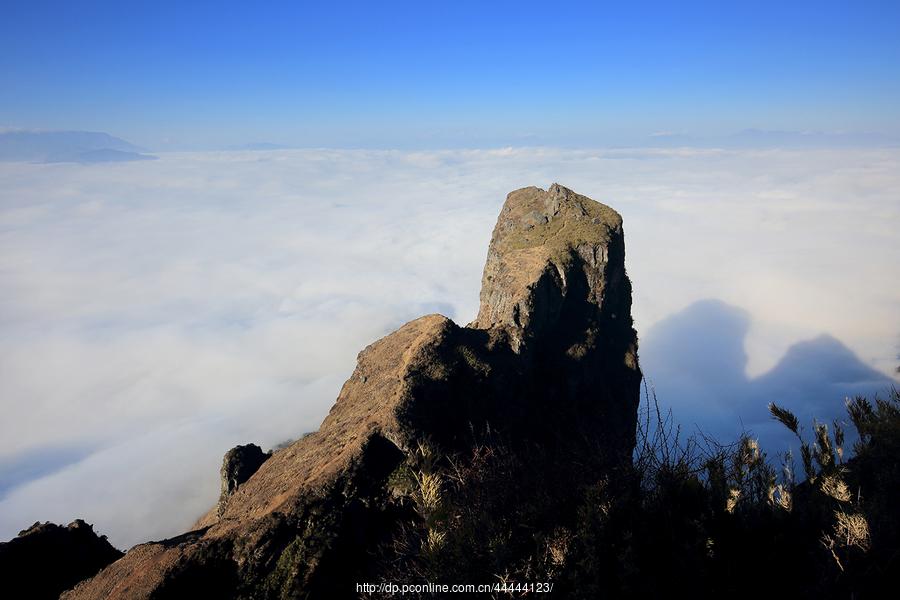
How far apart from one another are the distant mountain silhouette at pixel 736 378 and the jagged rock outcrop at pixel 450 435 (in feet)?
219

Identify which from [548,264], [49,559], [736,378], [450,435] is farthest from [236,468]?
[736,378]

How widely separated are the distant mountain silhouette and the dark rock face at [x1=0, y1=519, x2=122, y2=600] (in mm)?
90112

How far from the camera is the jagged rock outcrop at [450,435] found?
12.9 m

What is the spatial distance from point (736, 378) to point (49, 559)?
469 feet

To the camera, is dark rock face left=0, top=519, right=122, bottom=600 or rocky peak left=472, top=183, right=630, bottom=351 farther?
rocky peak left=472, top=183, right=630, bottom=351

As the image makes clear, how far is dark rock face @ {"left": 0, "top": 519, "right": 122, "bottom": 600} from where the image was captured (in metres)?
17.2

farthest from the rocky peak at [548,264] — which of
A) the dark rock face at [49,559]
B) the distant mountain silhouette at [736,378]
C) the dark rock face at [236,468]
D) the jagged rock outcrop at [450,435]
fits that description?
the distant mountain silhouette at [736,378]

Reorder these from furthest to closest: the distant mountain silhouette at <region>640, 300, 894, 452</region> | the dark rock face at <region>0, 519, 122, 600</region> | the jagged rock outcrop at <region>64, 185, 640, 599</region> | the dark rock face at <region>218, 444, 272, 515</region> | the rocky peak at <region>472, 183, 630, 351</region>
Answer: the distant mountain silhouette at <region>640, 300, 894, 452</region> → the rocky peak at <region>472, 183, 630, 351</region> → the dark rock face at <region>218, 444, 272, 515</region> → the dark rock face at <region>0, 519, 122, 600</region> → the jagged rock outcrop at <region>64, 185, 640, 599</region>

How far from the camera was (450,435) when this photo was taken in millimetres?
19719

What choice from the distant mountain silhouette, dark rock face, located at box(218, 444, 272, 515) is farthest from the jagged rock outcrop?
the distant mountain silhouette

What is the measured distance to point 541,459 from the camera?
14.5 meters

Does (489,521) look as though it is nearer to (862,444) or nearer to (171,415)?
(862,444)

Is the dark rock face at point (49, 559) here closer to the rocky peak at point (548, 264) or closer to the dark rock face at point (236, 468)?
the dark rock face at point (236, 468)

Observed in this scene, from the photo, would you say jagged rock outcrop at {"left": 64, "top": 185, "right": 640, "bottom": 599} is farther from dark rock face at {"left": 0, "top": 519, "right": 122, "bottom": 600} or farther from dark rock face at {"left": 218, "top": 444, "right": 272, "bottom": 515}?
dark rock face at {"left": 0, "top": 519, "right": 122, "bottom": 600}
